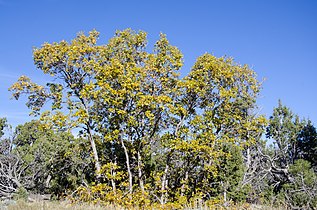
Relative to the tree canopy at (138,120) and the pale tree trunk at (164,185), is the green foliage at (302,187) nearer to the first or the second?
the tree canopy at (138,120)

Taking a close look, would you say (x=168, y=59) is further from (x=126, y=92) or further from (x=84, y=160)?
(x=84, y=160)


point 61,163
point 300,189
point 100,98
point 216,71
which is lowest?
point 300,189

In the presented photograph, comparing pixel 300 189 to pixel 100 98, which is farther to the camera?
pixel 300 189

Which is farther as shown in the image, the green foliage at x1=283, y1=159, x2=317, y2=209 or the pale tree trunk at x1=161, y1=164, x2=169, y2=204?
the green foliage at x1=283, y1=159, x2=317, y2=209

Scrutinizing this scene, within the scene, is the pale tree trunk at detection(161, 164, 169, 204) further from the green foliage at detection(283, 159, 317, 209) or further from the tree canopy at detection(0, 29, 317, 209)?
the green foliage at detection(283, 159, 317, 209)

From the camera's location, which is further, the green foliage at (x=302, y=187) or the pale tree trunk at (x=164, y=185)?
the green foliage at (x=302, y=187)

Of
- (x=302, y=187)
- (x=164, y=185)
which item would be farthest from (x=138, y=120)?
(x=302, y=187)

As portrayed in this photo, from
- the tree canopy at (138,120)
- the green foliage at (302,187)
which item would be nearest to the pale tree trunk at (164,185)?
the tree canopy at (138,120)

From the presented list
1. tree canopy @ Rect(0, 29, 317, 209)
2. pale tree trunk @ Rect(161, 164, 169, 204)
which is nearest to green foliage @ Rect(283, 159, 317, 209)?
tree canopy @ Rect(0, 29, 317, 209)

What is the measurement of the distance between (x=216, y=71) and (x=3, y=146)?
67.8ft

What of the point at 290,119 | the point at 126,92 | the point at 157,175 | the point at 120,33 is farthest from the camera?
the point at 290,119

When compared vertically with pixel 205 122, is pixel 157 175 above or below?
below

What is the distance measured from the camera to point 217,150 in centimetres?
1778

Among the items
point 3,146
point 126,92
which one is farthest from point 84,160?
point 3,146
